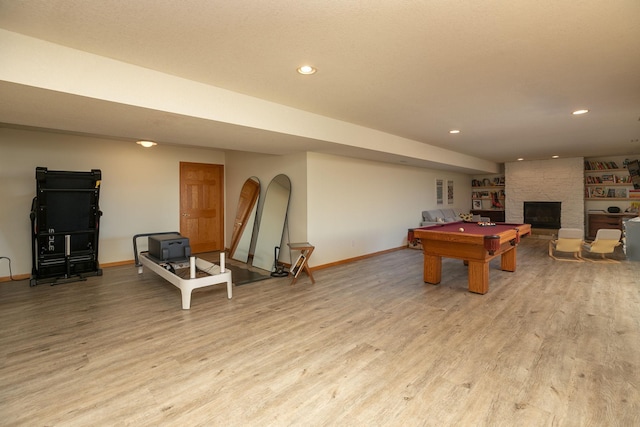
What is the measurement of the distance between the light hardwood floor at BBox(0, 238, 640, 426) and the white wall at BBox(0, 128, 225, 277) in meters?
1.29

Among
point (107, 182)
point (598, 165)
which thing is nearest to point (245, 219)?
point (107, 182)

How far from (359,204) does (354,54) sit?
4.09 meters

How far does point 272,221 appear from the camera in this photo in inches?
225

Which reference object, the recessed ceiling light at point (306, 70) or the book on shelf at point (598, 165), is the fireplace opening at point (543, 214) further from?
the recessed ceiling light at point (306, 70)

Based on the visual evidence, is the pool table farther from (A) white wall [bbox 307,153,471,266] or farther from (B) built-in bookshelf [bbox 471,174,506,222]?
(B) built-in bookshelf [bbox 471,174,506,222]

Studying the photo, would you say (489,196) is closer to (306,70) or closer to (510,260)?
(510,260)

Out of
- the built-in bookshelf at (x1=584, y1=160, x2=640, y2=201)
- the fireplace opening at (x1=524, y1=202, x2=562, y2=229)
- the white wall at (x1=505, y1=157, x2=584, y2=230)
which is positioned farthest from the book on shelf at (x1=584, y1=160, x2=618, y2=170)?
the fireplace opening at (x1=524, y1=202, x2=562, y2=229)

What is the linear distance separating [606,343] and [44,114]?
18.3 feet

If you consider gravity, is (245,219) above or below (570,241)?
above

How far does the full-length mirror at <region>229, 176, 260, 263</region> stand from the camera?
20.3 feet

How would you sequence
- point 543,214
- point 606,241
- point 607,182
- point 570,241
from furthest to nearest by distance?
point 543,214 → point 607,182 → point 570,241 → point 606,241

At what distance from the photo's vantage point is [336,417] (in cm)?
181

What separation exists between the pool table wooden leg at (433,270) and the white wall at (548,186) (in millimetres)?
6775

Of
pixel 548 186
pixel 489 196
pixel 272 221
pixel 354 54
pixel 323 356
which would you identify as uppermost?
pixel 354 54
